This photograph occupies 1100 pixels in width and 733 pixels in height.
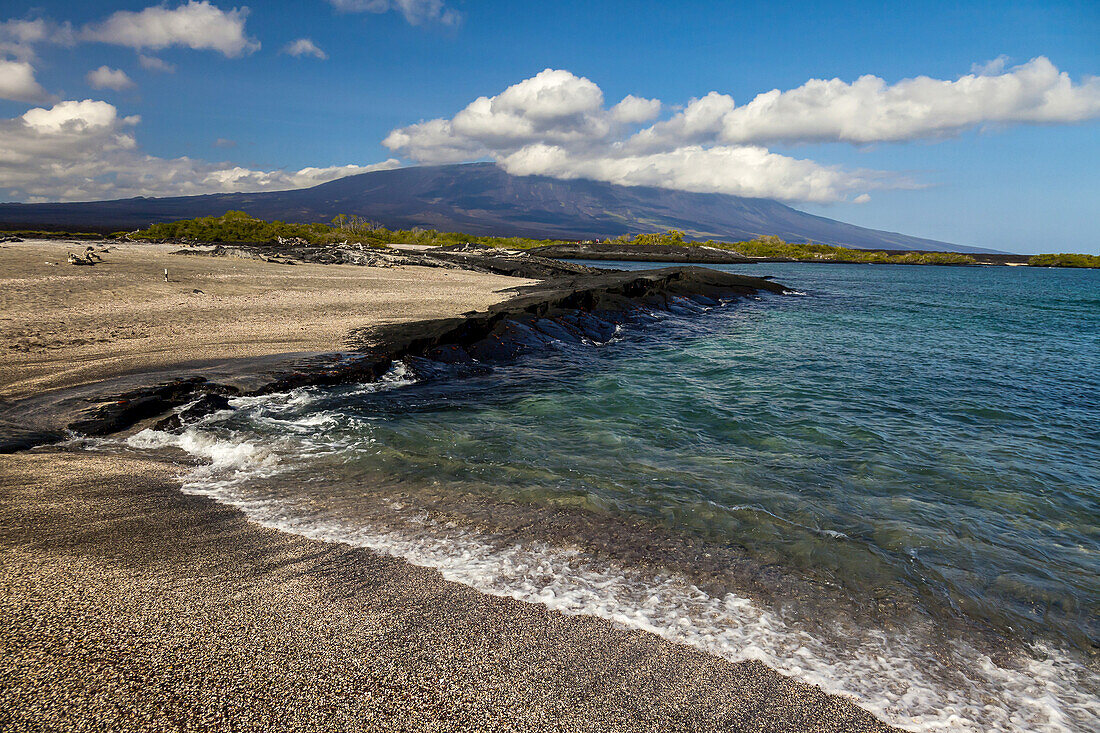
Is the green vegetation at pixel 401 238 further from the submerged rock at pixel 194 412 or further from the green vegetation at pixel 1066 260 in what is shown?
the submerged rock at pixel 194 412

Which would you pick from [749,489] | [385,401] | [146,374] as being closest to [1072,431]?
[749,489]

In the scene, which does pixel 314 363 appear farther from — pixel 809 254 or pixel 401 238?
pixel 809 254

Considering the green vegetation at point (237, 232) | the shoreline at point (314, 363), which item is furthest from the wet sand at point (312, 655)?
the green vegetation at point (237, 232)

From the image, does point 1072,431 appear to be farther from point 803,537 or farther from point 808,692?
point 808,692

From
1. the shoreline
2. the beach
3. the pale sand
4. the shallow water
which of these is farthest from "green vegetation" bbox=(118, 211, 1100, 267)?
the beach

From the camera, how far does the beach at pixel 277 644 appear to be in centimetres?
316

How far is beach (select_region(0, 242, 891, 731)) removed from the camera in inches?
124

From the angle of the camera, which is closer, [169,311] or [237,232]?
[169,311]

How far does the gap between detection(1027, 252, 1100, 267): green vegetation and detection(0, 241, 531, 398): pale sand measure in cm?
15897

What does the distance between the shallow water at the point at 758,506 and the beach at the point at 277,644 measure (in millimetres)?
373

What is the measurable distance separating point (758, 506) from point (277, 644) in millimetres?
5786

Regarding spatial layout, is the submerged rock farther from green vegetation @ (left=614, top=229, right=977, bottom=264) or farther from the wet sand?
green vegetation @ (left=614, top=229, right=977, bottom=264)

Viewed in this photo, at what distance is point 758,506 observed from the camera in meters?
6.87

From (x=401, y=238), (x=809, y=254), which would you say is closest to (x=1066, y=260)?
(x=809, y=254)
